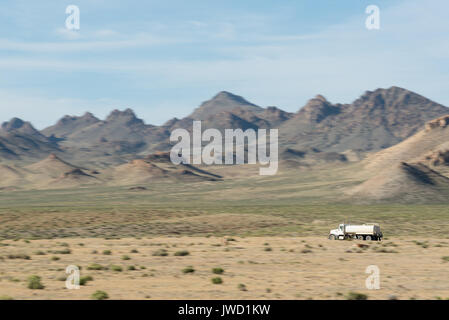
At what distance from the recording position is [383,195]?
16388cm

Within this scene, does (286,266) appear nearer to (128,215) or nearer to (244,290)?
(244,290)

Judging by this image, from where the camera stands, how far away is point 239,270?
1233 inches

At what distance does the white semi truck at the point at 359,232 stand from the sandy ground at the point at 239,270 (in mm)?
3026

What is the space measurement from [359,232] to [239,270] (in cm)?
2386

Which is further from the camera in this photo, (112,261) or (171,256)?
(171,256)

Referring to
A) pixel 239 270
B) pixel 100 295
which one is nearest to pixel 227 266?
pixel 239 270

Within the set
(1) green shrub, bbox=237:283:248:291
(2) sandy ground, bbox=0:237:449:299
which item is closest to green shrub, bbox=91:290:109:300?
(2) sandy ground, bbox=0:237:449:299

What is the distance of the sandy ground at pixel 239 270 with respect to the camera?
2380 centimetres

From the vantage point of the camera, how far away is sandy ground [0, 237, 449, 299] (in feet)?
78.1

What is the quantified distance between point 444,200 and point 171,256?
135 m

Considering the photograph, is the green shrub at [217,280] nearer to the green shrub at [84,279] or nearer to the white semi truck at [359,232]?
the green shrub at [84,279]

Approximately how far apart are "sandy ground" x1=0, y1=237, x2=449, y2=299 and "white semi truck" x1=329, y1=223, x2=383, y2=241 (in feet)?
9.93

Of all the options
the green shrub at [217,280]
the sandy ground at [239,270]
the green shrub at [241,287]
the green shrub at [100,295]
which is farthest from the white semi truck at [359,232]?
the green shrub at [100,295]
